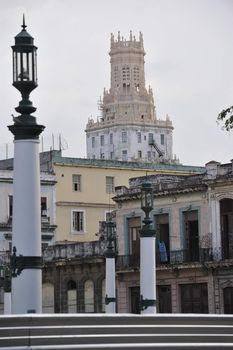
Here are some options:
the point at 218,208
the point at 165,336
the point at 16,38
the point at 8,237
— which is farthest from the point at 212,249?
the point at 165,336

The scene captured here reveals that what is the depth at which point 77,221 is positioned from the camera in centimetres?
8006

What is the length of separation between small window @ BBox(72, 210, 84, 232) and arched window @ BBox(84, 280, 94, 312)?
40.4 ft

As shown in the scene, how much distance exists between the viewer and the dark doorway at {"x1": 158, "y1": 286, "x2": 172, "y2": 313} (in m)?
60.3

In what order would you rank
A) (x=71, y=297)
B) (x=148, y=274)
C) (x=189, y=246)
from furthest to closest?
(x=71, y=297) → (x=189, y=246) → (x=148, y=274)

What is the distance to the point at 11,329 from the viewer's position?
14.1 meters

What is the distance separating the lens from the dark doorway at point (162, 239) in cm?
6050

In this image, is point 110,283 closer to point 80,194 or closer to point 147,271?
point 147,271

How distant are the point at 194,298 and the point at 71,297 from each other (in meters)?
11.2

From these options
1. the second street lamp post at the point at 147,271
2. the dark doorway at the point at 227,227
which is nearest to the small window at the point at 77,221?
the dark doorway at the point at 227,227

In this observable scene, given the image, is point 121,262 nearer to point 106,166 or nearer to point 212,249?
point 212,249

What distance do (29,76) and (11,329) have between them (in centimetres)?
605

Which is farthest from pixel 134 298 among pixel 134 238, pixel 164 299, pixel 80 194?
pixel 80 194

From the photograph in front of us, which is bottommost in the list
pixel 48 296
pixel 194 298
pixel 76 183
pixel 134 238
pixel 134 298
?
pixel 194 298

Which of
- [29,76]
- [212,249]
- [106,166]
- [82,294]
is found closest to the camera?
[29,76]
